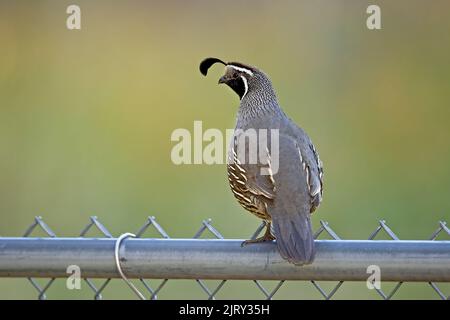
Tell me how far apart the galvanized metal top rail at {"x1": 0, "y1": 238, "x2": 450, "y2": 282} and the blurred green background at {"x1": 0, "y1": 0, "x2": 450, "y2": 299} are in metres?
4.30

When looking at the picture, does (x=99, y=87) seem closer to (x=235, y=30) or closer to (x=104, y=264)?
(x=235, y=30)

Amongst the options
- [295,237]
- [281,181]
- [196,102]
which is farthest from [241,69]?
[196,102]

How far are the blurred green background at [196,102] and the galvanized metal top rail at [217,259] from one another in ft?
14.1

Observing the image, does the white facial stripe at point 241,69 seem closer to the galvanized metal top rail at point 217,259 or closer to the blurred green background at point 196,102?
the galvanized metal top rail at point 217,259

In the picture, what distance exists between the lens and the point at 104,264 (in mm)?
2879

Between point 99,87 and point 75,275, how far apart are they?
5.68 meters

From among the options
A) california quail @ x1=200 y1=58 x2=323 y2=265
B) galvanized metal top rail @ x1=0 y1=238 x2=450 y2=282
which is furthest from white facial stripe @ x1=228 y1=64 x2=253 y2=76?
galvanized metal top rail @ x1=0 y1=238 x2=450 y2=282

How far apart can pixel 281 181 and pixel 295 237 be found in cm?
38

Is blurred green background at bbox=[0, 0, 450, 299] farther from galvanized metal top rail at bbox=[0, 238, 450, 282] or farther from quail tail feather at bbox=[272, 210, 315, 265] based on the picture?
galvanized metal top rail at bbox=[0, 238, 450, 282]

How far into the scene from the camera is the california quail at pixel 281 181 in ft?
10.4

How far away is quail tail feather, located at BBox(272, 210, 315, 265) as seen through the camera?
2861 millimetres

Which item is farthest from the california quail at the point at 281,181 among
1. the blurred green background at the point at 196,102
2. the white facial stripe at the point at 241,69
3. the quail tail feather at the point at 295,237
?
the blurred green background at the point at 196,102

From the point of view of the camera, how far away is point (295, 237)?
3.04m

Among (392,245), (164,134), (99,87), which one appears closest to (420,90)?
(164,134)
